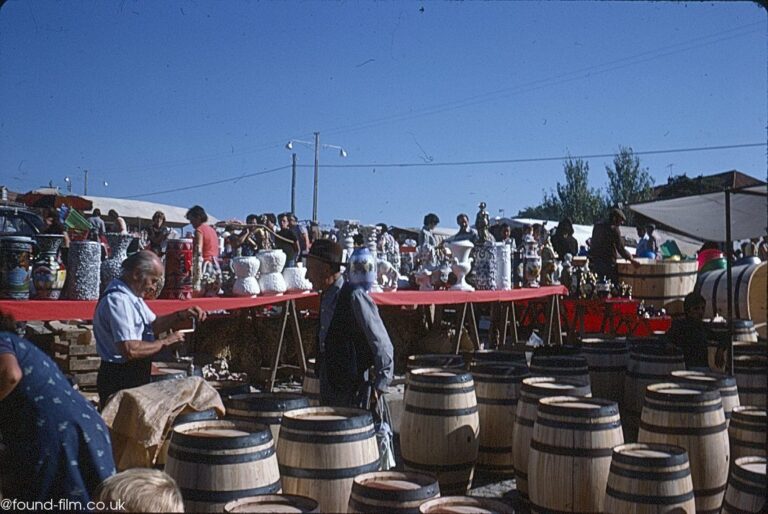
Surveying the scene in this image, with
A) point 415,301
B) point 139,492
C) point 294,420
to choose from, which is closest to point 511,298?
point 415,301

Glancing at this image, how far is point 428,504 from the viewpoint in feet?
8.32

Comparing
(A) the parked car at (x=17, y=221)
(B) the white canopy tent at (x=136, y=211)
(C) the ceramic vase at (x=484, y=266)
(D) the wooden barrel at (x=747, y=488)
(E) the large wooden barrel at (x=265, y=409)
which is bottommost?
(D) the wooden barrel at (x=747, y=488)

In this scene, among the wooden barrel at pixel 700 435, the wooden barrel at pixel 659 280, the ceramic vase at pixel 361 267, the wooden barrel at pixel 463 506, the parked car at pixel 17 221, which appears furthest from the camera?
the wooden barrel at pixel 659 280

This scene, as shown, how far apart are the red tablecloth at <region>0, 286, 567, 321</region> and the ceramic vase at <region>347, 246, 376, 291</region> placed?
0.19 metres

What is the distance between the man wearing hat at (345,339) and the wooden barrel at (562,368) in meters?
1.44

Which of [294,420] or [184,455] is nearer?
[184,455]

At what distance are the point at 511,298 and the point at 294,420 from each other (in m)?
5.38

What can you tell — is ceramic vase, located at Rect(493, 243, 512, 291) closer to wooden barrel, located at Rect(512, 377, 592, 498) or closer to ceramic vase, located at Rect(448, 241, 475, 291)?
ceramic vase, located at Rect(448, 241, 475, 291)

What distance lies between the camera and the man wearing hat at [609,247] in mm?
9180

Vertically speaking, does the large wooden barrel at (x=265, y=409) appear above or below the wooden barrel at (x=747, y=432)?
above

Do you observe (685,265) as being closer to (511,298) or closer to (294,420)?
(511,298)

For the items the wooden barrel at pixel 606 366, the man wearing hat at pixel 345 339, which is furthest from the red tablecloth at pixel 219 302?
the wooden barrel at pixel 606 366

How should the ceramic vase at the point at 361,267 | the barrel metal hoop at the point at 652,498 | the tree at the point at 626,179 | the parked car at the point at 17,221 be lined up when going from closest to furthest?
the barrel metal hoop at the point at 652,498
the ceramic vase at the point at 361,267
the parked car at the point at 17,221
the tree at the point at 626,179

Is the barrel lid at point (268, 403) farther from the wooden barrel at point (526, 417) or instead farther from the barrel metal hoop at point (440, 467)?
the wooden barrel at point (526, 417)
